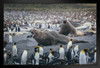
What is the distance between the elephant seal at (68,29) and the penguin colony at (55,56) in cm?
21

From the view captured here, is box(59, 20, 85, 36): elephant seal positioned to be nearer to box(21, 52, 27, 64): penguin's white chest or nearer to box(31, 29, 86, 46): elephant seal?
box(31, 29, 86, 46): elephant seal

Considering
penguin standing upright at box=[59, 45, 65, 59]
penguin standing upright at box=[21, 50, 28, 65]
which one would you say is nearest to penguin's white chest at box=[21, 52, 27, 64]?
penguin standing upright at box=[21, 50, 28, 65]

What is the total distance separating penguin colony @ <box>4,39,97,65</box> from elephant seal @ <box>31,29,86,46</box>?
10 cm

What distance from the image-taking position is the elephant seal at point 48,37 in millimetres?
3551

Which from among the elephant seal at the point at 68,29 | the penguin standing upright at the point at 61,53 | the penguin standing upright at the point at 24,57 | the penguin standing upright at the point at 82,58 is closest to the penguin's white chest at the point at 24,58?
the penguin standing upright at the point at 24,57

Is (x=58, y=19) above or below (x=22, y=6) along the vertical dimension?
below

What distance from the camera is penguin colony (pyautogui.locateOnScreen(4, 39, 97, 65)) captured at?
3.52 meters

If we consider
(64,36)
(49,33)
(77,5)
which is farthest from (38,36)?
(77,5)

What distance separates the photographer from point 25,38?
11.6 ft

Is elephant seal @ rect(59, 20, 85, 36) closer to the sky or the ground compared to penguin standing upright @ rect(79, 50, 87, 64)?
closer to the sky

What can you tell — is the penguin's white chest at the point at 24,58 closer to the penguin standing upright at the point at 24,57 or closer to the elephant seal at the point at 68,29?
the penguin standing upright at the point at 24,57

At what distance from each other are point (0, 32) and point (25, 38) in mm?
524

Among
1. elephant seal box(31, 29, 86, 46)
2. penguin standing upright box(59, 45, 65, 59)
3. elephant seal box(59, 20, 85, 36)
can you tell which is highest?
elephant seal box(59, 20, 85, 36)

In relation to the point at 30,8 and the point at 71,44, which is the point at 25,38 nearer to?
the point at 30,8
